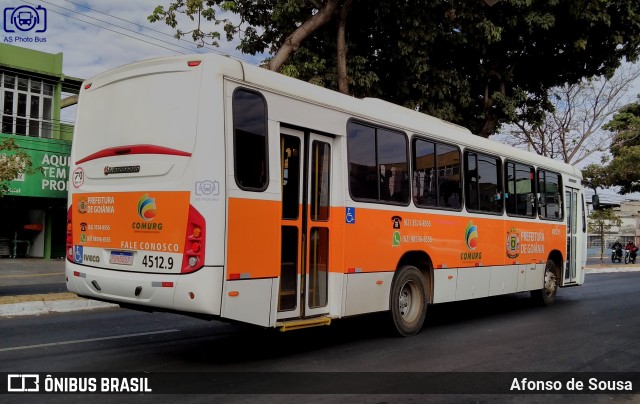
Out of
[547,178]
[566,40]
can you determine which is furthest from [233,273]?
[566,40]

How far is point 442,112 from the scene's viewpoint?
15914 mm

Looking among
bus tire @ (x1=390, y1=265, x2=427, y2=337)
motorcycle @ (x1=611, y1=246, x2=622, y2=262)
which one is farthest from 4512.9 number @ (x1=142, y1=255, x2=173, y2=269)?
motorcycle @ (x1=611, y1=246, x2=622, y2=262)

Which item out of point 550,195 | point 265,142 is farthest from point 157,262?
point 550,195

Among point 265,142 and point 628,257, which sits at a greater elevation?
point 265,142

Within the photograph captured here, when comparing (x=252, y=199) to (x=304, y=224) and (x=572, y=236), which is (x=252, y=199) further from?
(x=572, y=236)

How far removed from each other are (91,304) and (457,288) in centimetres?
679

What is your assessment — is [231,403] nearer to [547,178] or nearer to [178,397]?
[178,397]

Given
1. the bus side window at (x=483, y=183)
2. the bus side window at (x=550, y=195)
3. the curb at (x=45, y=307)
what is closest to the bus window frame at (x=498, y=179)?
the bus side window at (x=483, y=183)

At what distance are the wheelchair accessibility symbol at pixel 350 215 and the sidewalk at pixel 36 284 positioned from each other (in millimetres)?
6240

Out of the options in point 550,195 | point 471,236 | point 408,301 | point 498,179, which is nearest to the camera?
point 408,301

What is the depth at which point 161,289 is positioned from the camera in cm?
598

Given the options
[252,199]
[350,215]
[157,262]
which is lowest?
[157,262]

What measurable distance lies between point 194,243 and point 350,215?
7.65 feet

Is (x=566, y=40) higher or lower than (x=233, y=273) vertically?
higher
